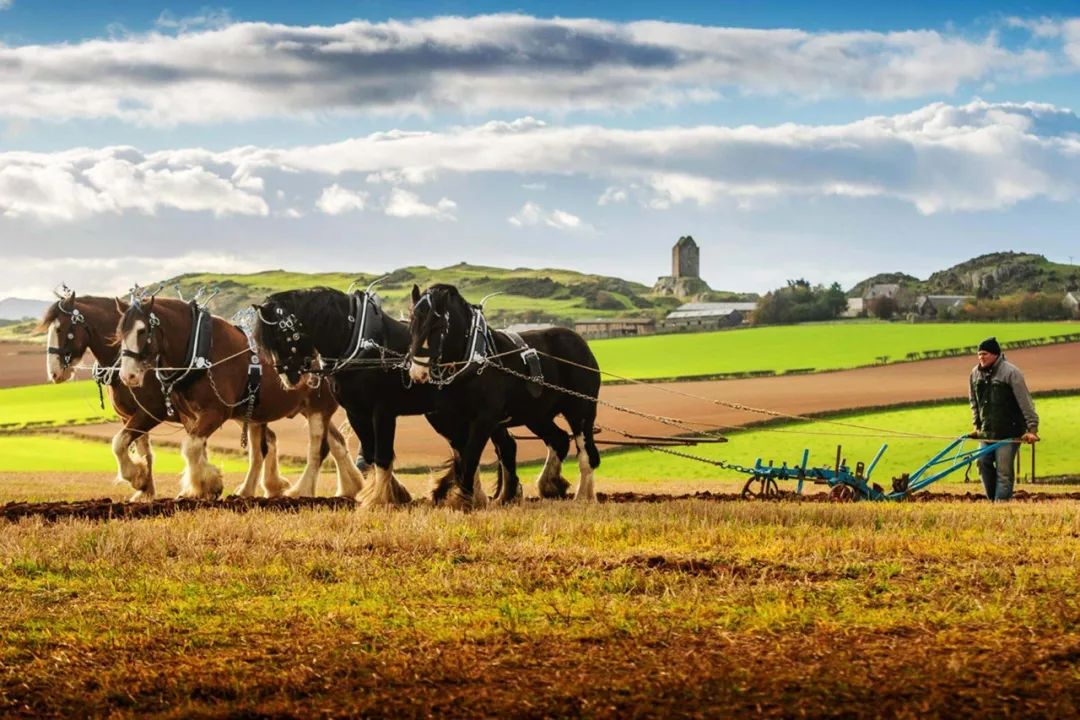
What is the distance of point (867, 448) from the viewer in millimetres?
35062

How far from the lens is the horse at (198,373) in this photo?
16.1 metres

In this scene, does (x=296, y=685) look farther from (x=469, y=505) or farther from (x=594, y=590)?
(x=469, y=505)

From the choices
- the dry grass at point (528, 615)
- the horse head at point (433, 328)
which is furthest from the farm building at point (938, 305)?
the dry grass at point (528, 615)

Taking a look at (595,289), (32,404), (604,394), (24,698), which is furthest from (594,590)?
(595,289)

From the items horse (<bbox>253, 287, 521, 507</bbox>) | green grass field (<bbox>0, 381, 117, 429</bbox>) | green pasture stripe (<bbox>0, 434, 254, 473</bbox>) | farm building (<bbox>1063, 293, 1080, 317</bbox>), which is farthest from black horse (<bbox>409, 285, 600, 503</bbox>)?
farm building (<bbox>1063, 293, 1080, 317</bbox>)

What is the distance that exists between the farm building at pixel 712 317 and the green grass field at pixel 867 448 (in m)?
59.0

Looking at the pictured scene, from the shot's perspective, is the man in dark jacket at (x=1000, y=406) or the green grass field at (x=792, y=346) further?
the green grass field at (x=792, y=346)

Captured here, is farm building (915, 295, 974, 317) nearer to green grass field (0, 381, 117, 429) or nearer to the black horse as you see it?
green grass field (0, 381, 117, 429)

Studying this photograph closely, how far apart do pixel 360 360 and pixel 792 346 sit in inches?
2265

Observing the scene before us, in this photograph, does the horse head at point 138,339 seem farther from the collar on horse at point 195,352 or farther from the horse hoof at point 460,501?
the horse hoof at point 460,501

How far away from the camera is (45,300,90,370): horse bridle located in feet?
55.6

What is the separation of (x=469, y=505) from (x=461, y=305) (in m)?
2.09

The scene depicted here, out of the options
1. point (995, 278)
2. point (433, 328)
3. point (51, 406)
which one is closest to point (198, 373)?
point (433, 328)

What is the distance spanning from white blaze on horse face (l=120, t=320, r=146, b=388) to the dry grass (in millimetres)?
3370
